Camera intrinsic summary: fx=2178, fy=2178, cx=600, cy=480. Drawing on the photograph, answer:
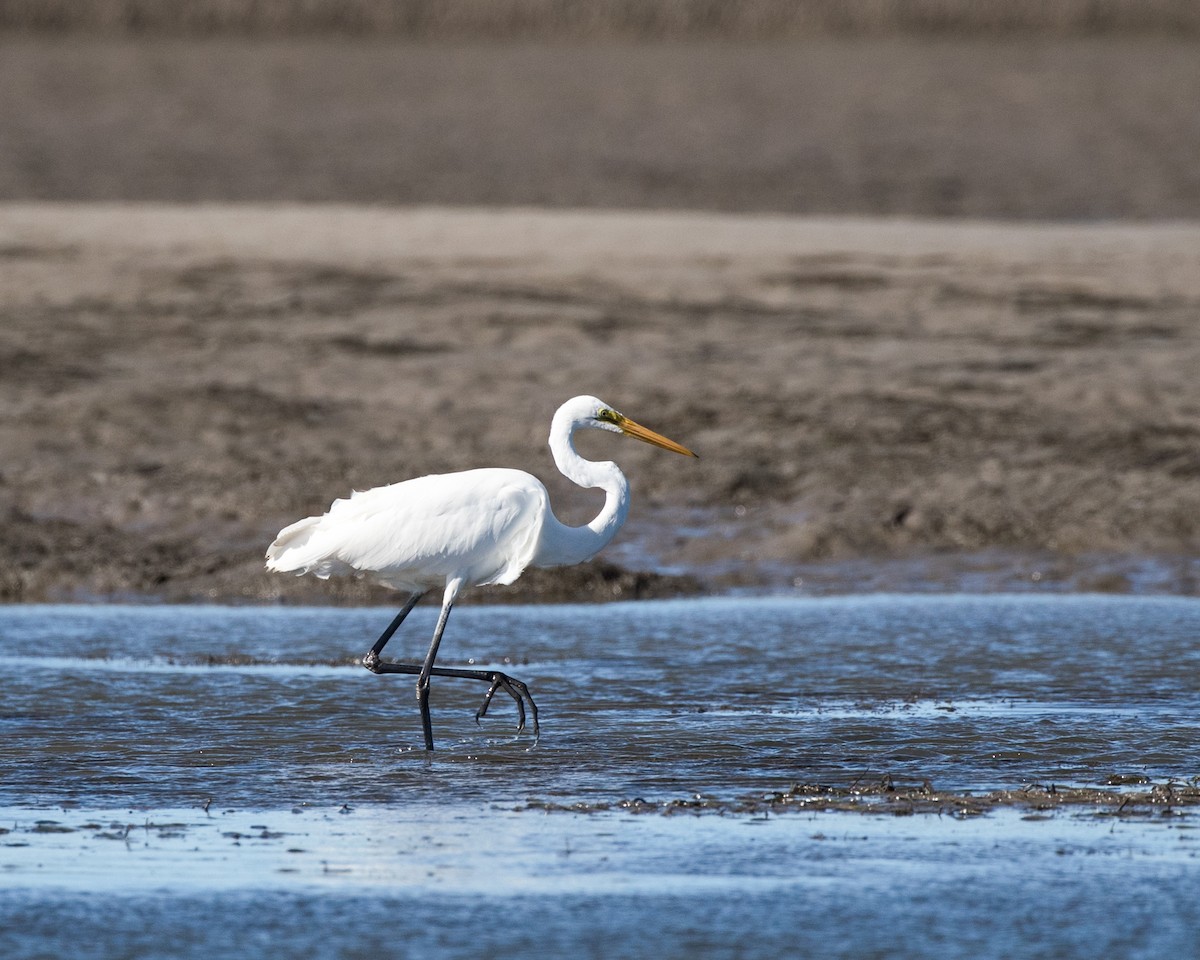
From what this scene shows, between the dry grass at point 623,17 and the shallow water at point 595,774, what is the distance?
730 inches

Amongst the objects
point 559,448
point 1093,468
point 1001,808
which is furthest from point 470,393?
point 1001,808

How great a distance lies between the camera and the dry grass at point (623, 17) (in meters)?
27.0

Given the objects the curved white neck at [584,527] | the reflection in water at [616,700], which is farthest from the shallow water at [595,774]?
the curved white neck at [584,527]

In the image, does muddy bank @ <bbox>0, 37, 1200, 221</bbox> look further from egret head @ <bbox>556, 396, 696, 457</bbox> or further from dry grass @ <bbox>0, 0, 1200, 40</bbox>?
egret head @ <bbox>556, 396, 696, 457</bbox>

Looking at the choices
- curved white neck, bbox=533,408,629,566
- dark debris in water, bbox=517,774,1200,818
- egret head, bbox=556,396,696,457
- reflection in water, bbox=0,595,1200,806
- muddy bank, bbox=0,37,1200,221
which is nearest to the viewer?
dark debris in water, bbox=517,774,1200,818

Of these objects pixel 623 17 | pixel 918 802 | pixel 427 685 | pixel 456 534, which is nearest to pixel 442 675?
pixel 427 685

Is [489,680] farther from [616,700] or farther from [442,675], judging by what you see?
[616,700]

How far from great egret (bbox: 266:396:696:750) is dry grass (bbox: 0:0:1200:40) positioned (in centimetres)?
1994

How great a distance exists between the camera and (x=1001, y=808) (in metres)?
6.03

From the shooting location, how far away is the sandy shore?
34.6 ft

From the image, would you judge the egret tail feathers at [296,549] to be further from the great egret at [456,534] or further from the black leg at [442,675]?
the black leg at [442,675]

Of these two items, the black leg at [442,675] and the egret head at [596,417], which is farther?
the egret head at [596,417]

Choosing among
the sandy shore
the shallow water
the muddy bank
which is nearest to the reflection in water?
the shallow water

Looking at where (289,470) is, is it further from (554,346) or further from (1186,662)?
(1186,662)
